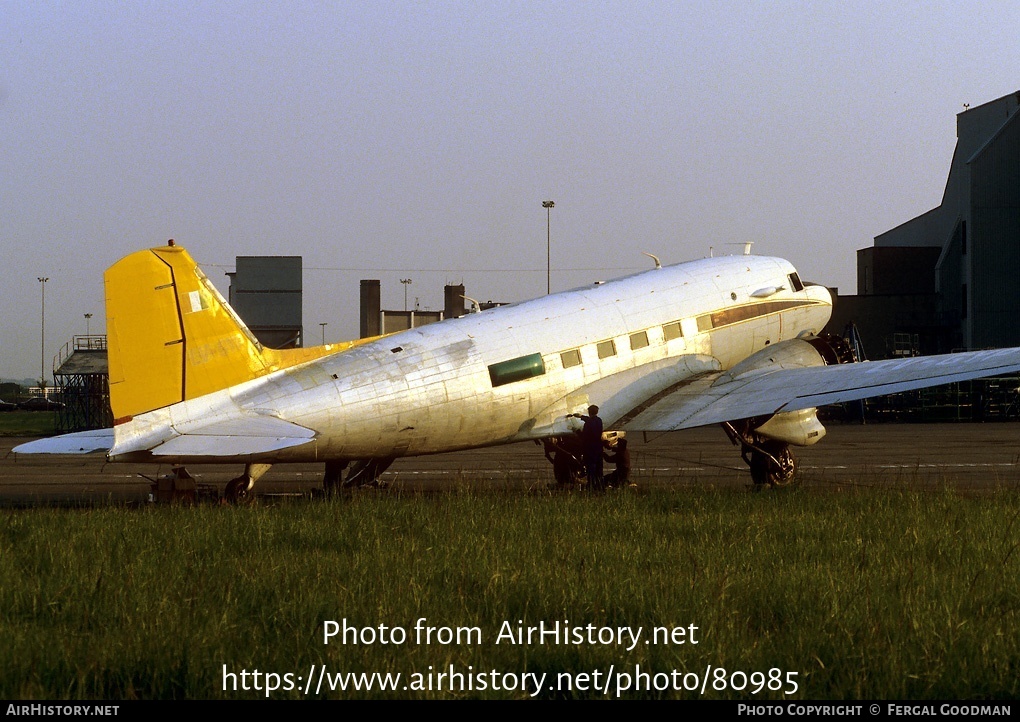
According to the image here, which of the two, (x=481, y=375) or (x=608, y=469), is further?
(x=608, y=469)

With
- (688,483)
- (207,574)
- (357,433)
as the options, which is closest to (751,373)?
(688,483)

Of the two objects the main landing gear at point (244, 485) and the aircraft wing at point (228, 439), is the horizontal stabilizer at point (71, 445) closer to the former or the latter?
the aircraft wing at point (228, 439)

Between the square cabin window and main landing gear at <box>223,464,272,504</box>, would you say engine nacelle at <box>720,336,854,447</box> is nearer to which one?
the square cabin window

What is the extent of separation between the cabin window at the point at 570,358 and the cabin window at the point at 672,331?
8.71 feet

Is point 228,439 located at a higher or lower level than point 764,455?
higher

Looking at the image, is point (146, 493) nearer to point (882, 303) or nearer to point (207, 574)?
point (207, 574)

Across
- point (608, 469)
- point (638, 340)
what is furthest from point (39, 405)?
point (638, 340)

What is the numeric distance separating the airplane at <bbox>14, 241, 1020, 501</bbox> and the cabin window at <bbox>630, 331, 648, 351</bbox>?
0.03m

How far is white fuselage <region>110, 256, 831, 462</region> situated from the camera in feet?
59.0

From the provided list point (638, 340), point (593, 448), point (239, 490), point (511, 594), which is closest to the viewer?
point (511, 594)

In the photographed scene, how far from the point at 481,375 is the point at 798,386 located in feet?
20.9

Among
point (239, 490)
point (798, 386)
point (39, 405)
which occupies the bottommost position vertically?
point (239, 490)

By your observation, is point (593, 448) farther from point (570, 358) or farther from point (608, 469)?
point (608, 469)

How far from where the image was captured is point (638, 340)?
2256cm
